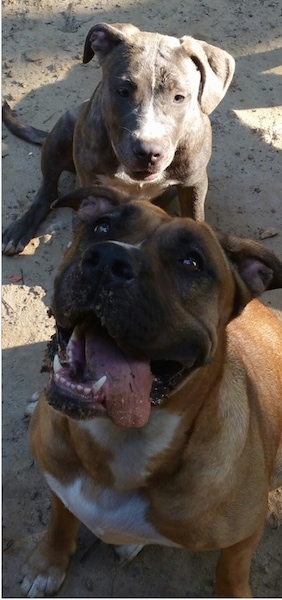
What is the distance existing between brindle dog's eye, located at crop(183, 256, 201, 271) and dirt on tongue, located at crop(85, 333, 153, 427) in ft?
1.11

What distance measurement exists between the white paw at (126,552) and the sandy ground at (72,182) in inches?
1.6

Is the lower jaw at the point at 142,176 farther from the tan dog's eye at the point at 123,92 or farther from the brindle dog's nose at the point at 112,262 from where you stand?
the brindle dog's nose at the point at 112,262

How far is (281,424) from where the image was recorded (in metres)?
3.21

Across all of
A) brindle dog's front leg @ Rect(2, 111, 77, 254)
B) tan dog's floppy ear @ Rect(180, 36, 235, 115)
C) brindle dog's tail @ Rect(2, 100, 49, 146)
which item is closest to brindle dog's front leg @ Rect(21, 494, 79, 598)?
brindle dog's front leg @ Rect(2, 111, 77, 254)

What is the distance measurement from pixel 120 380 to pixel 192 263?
0.45 meters

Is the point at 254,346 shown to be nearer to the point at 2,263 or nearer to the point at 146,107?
the point at 146,107

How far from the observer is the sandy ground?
11.1 ft

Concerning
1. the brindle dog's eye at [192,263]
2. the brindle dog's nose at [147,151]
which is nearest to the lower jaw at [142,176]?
the brindle dog's nose at [147,151]

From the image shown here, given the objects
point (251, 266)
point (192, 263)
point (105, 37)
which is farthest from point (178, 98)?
point (192, 263)

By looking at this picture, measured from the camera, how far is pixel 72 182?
5.18 m

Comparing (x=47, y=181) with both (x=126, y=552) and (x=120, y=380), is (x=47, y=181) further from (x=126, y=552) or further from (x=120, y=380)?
(x=120, y=380)

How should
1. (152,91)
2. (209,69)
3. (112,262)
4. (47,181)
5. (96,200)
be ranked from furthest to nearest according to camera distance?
(47,181)
(209,69)
(152,91)
(96,200)
(112,262)

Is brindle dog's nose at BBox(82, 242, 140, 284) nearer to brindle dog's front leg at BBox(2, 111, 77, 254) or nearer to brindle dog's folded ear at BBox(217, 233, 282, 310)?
brindle dog's folded ear at BBox(217, 233, 282, 310)

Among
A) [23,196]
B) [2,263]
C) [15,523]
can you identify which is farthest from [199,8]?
[15,523]
